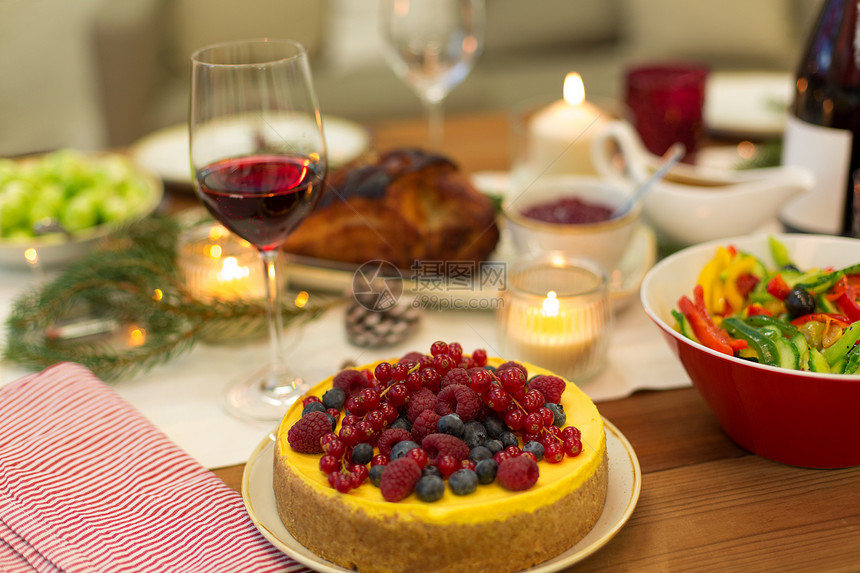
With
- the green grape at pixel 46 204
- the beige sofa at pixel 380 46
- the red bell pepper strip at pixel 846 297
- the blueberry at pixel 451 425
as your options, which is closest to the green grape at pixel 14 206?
the green grape at pixel 46 204

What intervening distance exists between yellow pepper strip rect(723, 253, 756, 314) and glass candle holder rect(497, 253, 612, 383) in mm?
124

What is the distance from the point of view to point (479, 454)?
62 cm

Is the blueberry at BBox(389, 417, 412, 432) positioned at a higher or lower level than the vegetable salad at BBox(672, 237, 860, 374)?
lower

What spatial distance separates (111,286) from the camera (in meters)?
1.03

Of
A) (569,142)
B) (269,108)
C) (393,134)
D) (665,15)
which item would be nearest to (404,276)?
(269,108)

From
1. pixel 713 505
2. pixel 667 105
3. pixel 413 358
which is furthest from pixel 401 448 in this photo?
pixel 667 105

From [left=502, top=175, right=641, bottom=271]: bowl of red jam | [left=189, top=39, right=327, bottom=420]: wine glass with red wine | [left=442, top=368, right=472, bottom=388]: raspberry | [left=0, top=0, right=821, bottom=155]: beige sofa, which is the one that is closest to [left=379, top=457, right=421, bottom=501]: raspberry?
[left=442, top=368, right=472, bottom=388]: raspberry

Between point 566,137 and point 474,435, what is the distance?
87 cm

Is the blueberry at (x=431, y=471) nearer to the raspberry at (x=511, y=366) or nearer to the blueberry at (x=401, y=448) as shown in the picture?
the blueberry at (x=401, y=448)

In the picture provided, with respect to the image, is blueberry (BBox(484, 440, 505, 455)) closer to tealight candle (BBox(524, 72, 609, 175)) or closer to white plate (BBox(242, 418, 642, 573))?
white plate (BBox(242, 418, 642, 573))

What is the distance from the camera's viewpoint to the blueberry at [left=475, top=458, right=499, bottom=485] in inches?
23.7

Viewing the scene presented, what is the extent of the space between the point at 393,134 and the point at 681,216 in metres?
0.78

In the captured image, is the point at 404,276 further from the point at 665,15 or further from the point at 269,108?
the point at 665,15

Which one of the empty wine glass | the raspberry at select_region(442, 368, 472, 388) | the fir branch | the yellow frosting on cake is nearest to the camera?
the yellow frosting on cake
